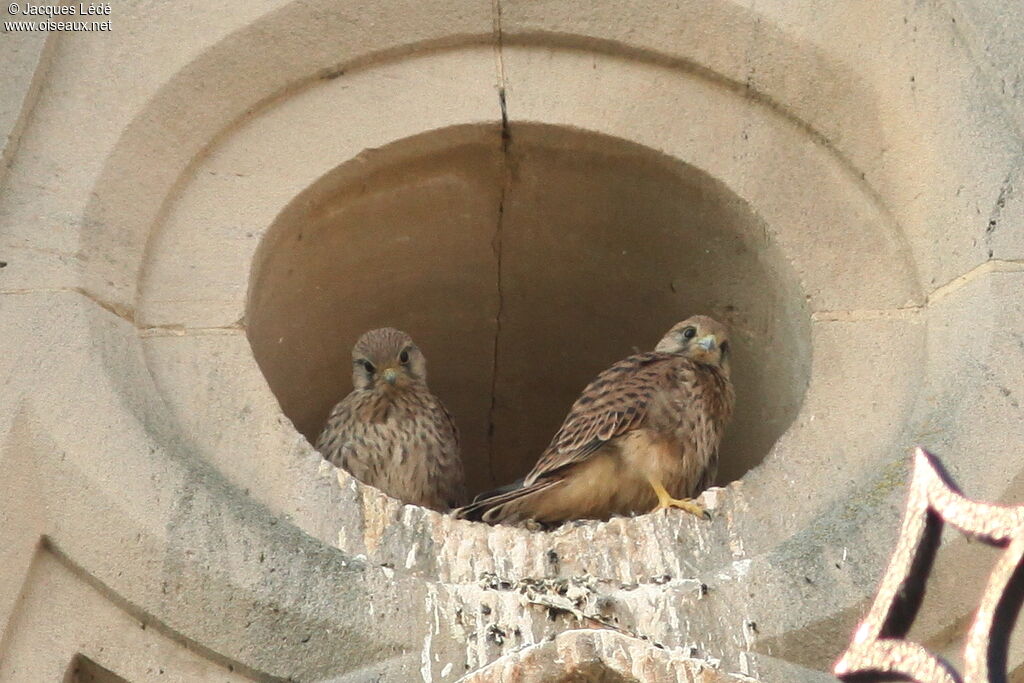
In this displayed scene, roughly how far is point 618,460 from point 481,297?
1.43 metres

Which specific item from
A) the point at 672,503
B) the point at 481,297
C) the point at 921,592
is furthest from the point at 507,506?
the point at 921,592

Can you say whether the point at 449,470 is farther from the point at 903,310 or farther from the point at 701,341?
the point at 903,310

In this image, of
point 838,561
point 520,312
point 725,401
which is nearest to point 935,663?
point 838,561

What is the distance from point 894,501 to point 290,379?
2580 mm

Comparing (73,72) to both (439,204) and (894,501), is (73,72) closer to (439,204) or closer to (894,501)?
(439,204)

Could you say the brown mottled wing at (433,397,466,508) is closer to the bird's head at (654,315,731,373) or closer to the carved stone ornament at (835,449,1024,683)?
the bird's head at (654,315,731,373)

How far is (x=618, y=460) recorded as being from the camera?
6102 millimetres

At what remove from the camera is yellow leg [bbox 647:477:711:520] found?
552cm

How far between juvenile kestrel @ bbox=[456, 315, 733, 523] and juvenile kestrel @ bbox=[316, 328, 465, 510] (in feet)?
1.37

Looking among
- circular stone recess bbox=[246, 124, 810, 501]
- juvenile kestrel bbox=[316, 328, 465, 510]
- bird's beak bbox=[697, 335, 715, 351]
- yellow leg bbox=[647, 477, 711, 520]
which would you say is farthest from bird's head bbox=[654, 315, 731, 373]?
juvenile kestrel bbox=[316, 328, 465, 510]

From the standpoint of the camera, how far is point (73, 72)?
6.21 m

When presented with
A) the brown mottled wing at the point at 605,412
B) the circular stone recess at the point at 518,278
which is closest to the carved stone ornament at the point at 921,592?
the brown mottled wing at the point at 605,412

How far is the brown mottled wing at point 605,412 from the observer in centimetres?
608

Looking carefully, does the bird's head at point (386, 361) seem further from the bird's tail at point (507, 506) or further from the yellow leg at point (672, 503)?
the yellow leg at point (672, 503)
